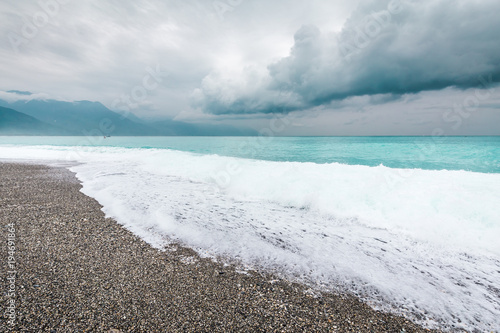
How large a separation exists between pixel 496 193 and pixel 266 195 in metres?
9.39

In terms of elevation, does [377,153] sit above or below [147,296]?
below

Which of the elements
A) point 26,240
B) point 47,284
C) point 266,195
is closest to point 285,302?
point 47,284

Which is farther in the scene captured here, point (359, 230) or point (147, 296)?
point (359, 230)

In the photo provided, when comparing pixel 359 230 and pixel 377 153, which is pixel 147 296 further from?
pixel 377 153

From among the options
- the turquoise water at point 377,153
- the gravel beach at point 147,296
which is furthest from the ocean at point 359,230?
A: the turquoise water at point 377,153

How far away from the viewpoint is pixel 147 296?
3.63 metres

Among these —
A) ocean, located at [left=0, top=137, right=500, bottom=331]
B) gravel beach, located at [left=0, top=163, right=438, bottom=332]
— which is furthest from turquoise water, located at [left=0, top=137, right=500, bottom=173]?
gravel beach, located at [left=0, top=163, right=438, bottom=332]

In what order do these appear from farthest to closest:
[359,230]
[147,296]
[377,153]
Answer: [377,153] → [359,230] → [147,296]

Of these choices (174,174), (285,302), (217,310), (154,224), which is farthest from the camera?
(174,174)

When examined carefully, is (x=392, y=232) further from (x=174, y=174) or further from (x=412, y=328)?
(x=174, y=174)

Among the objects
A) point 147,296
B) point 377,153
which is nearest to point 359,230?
point 147,296

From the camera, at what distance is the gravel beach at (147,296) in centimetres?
310

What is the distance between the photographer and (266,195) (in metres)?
11.4

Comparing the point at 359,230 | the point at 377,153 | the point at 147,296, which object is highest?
the point at 147,296
